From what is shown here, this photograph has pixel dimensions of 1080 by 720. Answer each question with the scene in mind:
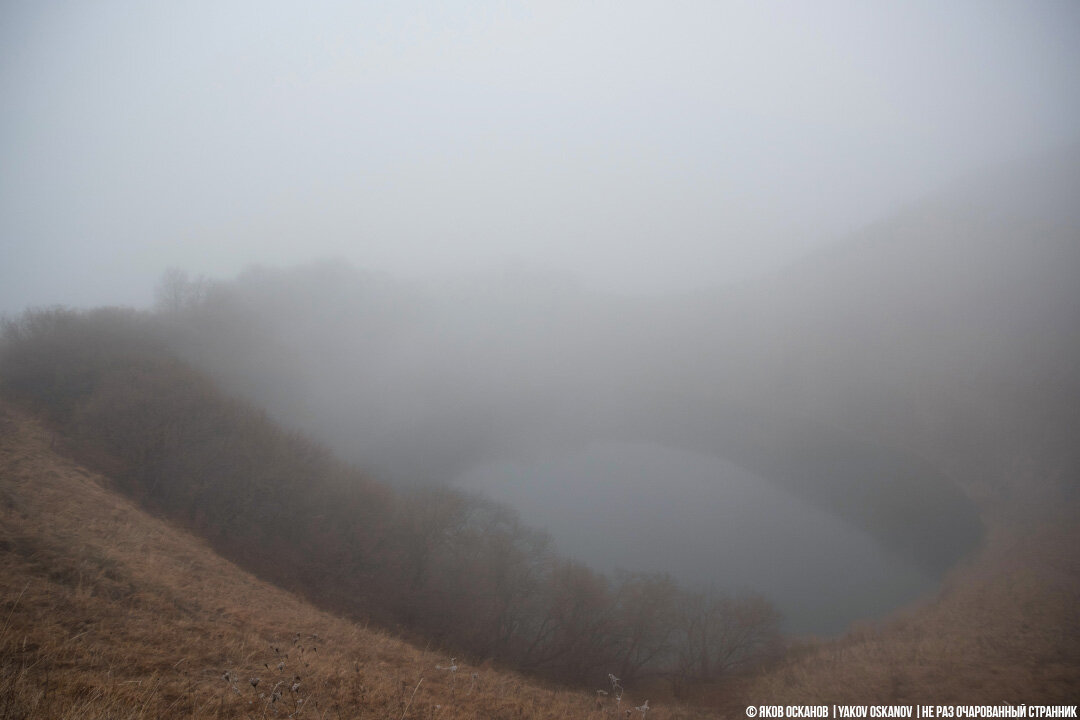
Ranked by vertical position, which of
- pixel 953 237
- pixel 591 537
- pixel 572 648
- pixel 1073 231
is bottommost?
pixel 572 648

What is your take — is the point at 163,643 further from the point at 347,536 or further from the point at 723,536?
the point at 723,536

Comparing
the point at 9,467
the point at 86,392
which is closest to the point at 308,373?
the point at 86,392

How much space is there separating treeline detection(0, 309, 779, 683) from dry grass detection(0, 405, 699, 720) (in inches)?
163

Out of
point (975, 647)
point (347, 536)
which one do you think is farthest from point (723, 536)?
point (347, 536)

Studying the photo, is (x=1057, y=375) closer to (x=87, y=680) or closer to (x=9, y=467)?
(x=87, y=680)

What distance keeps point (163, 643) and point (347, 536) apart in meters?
11.5

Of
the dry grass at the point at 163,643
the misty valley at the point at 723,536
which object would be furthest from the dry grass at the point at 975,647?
the dry grass at the point at 163,643

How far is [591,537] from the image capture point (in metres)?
24.0

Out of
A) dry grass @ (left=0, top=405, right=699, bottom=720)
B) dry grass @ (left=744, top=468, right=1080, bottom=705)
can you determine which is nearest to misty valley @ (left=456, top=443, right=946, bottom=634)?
dry grass @ (left=744, top=468, right=1080, bottom=705)

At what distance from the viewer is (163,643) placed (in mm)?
4676

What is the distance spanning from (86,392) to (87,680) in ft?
61.4

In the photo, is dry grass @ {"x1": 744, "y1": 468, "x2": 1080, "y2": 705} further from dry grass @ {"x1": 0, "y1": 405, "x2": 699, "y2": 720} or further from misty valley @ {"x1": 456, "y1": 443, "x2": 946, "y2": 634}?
dry grass @ {"x1": 0, "y1": 405, "x2": 699, "y2": 720}

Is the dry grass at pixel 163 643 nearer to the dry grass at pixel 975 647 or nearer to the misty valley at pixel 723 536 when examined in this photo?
the dry grass at pixel 975 647

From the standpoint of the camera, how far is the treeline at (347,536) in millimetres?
13086
